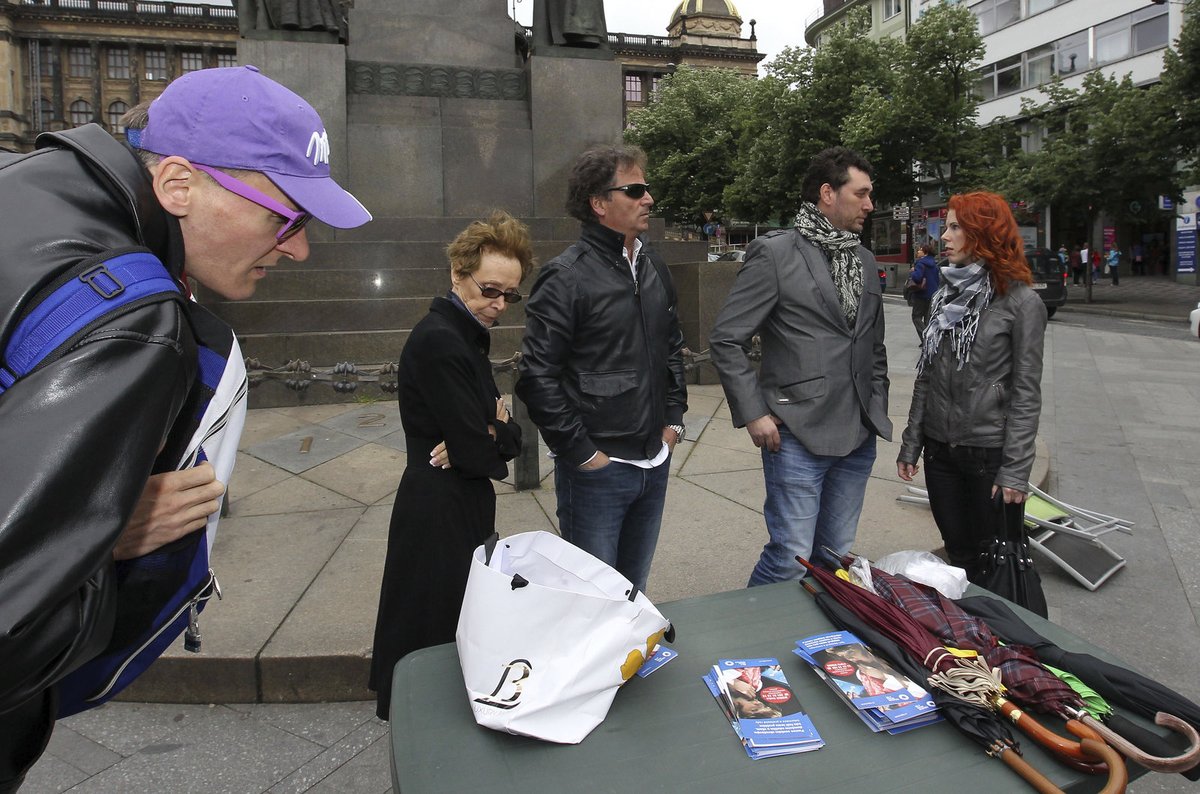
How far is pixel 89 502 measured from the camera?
2.98ft

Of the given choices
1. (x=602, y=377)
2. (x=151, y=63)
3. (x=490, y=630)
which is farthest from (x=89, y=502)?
(x=151, y=63)

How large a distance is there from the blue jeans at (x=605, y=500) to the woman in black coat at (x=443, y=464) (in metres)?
0.39

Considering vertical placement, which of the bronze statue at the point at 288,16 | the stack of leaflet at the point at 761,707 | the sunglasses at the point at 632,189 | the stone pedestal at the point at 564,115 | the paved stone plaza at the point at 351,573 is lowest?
the paved stone plaza at the point at 351,573

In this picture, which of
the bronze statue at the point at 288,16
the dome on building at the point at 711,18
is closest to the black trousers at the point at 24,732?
the bronze statue at the point at 288,16

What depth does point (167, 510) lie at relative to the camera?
1180 millimetres

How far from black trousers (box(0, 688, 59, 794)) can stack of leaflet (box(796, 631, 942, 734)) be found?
4.74 ft

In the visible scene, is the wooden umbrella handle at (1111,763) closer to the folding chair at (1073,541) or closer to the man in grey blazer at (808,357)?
the man in grey blazer at (808,357)

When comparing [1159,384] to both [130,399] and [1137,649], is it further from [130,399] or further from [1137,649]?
[130,399]

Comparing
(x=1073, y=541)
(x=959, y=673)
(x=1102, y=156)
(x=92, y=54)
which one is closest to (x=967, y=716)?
(x=959, y=673)

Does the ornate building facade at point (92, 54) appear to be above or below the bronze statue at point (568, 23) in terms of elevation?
above

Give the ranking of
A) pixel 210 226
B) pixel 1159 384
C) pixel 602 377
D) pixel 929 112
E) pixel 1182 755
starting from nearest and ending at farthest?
pixel 210 226
pixel 1182 755
pixel 602 377
pixel 1159 384
pixel 929 112

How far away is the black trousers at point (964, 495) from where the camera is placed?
11.2ft

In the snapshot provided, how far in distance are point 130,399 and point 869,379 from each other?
2.94m

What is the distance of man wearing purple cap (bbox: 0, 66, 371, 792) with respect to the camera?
875 millimetres
